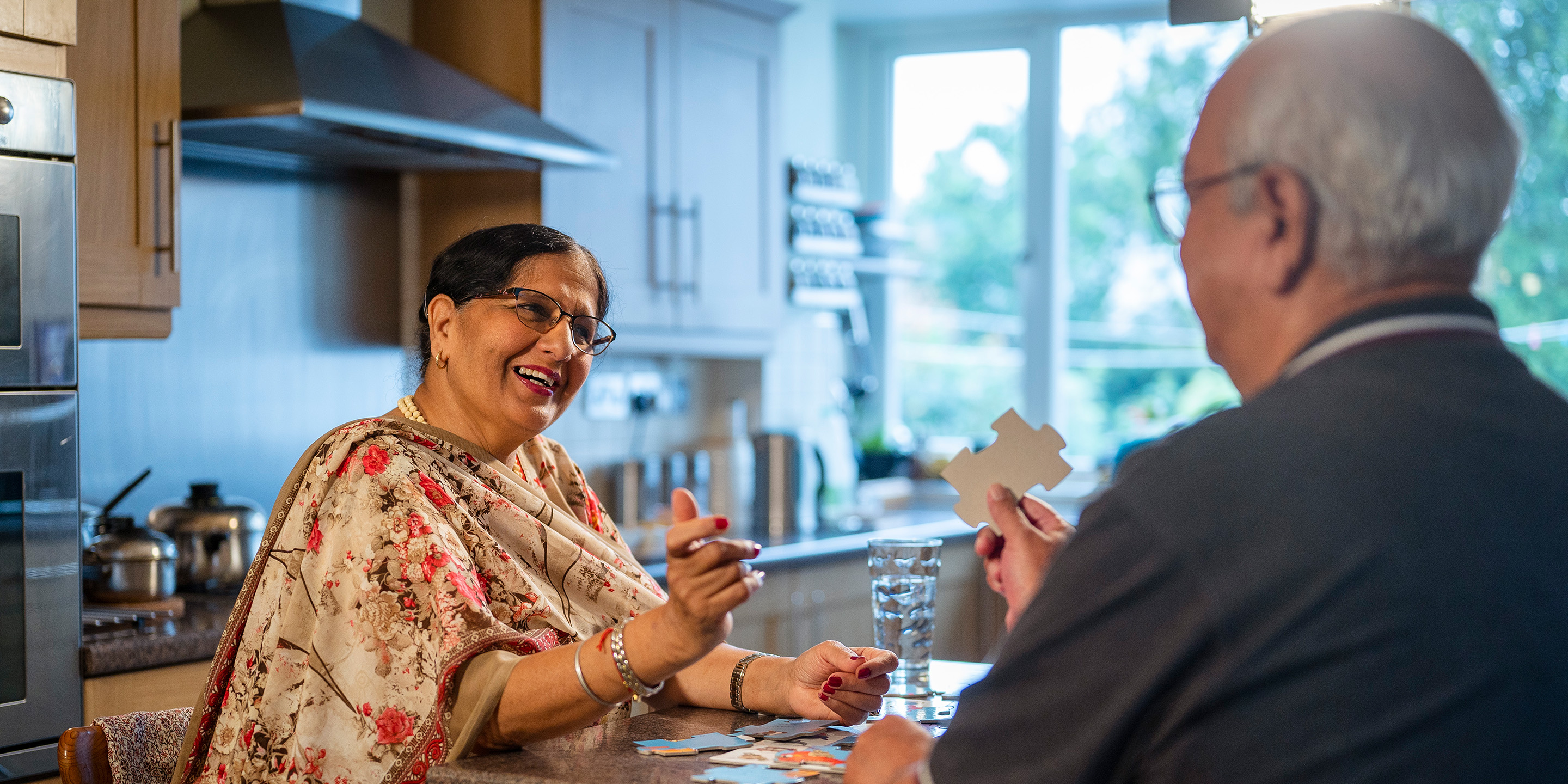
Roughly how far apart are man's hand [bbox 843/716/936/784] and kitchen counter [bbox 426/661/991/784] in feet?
0.33

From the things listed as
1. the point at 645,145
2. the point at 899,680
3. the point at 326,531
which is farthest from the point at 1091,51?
the point at 326,531

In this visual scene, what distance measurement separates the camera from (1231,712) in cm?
88

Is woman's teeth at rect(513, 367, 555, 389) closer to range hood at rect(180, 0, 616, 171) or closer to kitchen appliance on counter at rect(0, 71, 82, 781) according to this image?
kitchen appliance on counter at rect(0, 71, 82, 781)

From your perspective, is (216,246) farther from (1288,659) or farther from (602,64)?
(1288,659)

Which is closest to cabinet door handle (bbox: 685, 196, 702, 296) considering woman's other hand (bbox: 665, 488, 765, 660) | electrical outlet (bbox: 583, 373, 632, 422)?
electrical outlet (bbox: 583, 373, 632, 422)

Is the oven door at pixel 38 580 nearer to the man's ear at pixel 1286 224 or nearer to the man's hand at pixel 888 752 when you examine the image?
the man's hand at pixel 888 752

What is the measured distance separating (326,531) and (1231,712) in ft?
3.50

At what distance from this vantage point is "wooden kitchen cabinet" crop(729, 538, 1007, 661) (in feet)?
12.4

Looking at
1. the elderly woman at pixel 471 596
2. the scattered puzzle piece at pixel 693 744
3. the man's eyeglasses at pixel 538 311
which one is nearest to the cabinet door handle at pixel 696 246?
the elderly woman at pixel 471 596

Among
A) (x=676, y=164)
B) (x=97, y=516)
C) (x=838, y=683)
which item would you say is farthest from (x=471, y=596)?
(x=676, y=164)

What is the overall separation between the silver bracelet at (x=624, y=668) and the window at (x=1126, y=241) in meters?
3.79

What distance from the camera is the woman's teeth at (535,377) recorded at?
5.79 ft

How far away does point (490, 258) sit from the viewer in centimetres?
178

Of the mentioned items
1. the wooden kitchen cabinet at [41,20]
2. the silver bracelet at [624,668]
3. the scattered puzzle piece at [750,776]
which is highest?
the wooden kitchen cabinet at [41,20]
